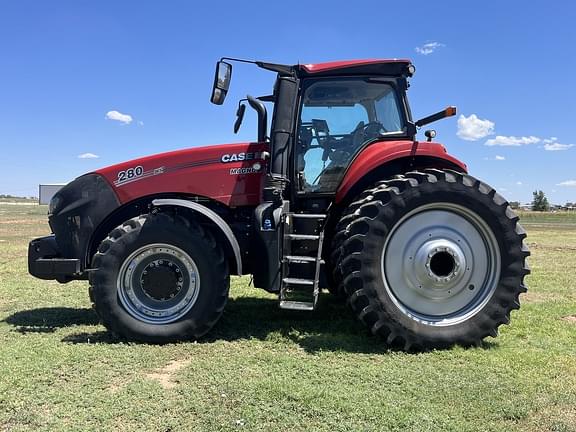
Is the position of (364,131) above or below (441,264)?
above

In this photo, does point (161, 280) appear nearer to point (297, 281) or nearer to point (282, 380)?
point (297, 281)

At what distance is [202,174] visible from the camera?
548 centimetres

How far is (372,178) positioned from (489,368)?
223cm

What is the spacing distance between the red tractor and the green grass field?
15.8 inches

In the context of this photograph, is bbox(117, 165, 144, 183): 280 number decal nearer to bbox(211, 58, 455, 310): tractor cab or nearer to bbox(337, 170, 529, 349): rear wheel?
bbox(211, 58, 455, 310): tractor cab

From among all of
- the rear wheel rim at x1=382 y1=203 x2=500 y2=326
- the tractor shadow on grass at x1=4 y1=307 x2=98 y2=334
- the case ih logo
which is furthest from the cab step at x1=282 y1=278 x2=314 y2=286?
the tractor shadow on grass at x1=4 y1=307 x2=98 y2=334

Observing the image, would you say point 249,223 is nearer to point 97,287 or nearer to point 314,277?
point 314,277

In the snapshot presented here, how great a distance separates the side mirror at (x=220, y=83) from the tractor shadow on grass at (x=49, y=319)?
2972 millimetres

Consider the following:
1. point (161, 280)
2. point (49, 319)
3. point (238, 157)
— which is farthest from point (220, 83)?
point (49, 319)

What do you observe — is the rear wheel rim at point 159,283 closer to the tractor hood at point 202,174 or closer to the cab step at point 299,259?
the tractor hood at point 202,174

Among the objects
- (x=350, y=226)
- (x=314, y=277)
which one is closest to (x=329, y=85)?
(x=350, y=226)

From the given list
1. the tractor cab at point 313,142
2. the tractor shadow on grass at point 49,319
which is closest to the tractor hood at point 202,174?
Answer: the tractor cab at point 313,142

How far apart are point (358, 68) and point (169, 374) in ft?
12.1

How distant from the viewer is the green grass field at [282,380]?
3.31 metres
